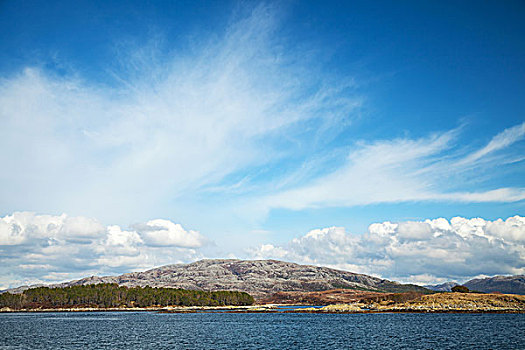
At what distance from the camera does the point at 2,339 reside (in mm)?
108562

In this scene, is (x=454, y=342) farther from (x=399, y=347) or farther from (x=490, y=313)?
(x=490, y=313)

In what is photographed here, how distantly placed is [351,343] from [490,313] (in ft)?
430

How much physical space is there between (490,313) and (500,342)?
117181 millimetres

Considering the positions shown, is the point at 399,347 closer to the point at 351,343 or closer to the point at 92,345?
the point at 351,343

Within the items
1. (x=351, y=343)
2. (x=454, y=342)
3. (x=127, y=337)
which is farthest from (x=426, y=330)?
(x=127, y=337)

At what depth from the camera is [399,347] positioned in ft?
286

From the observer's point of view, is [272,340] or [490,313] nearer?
[272,340]

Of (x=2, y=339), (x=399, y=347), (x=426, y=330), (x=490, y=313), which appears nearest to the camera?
(x=399, y=347)

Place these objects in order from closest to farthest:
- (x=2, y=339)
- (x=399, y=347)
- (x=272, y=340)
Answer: (x=399, y=347) → (x=272, y=340) → (x=2, y=339)

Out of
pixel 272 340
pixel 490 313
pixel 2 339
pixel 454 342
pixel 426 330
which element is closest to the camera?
pixel 454 342

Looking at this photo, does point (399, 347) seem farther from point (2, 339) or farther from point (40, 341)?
point (2, 339)

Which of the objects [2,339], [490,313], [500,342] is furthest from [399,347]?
[490,313]

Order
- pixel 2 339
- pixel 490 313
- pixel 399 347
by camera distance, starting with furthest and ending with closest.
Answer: pixel 490 313, pixel 2 339, pixel 399 347

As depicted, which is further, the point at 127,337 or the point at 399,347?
the point at 127,337
